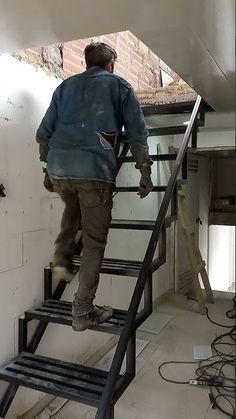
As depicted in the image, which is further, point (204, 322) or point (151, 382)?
point (204, 322)

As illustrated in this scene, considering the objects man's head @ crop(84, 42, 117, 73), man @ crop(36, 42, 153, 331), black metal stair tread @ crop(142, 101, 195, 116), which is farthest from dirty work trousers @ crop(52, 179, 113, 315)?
black metal stair tread @ crop(142, 101, 195, 116)

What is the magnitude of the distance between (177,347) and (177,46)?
91.4 inches

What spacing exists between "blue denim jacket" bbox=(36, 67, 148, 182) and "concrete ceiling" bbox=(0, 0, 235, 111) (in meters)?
0.22

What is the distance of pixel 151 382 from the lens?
2.37 meters

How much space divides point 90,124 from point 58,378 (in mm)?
1139

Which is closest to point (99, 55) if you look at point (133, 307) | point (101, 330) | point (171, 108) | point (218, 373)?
point (171, 108)

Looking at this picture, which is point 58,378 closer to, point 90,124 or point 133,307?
point 133,307

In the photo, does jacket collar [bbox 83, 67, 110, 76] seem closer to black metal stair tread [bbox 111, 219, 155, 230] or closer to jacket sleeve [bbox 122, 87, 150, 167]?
jacket sleeve [bbox 122, 87, 150, 167]

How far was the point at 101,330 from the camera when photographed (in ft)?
5.34

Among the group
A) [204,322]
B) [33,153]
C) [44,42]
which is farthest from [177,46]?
[204,322]

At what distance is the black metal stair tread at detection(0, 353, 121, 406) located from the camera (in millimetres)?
1435

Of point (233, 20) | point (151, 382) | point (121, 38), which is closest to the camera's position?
point (233, 20)

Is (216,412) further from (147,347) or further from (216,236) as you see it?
(216,236)

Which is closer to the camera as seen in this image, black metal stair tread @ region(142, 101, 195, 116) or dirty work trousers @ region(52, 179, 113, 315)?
dirty work trousers @ region(52, 179, 113, 315)
